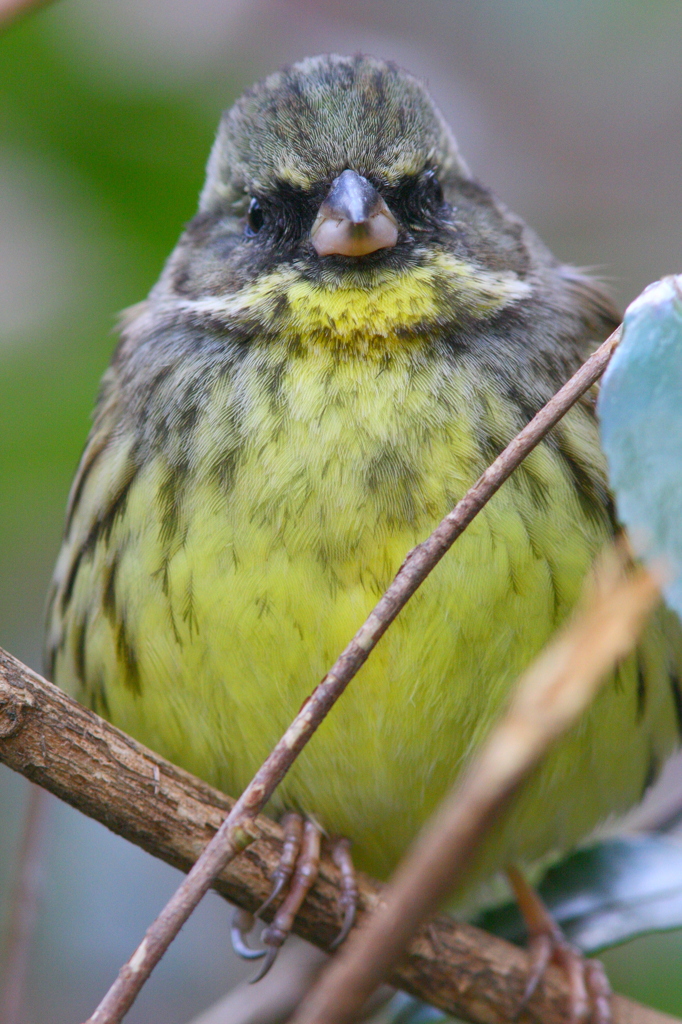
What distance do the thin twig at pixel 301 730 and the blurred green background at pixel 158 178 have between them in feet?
3.50

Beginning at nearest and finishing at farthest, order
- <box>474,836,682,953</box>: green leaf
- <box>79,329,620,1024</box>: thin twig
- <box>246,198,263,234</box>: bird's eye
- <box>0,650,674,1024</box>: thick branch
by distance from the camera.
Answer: <box>79,329,620,1024</box>: thin twig → <box>0,650,674,1024</box>: thick branch → <box>246,198,263,234</box>: bird's eye → <box>474,836,682,953</box>: green leaf

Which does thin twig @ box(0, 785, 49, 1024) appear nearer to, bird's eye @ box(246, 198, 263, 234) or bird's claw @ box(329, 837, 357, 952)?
bird's claw @ box(329, 837, 357, 952)

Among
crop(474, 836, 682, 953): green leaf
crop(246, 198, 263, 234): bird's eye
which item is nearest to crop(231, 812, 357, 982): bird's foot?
crop(474, 836, 682, 953): green leaf

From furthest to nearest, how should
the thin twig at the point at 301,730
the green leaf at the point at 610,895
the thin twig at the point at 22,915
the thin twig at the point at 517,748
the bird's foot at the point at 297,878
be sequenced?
the green leaf at the point at 610,895 → the thin twig at the point at 22,915 → the bird's foot at the point at 297,878 → the thin twig at the point at 301,730 → the thin twig at the point at 517,748

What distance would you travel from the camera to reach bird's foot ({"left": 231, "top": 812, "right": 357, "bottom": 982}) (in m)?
1.43

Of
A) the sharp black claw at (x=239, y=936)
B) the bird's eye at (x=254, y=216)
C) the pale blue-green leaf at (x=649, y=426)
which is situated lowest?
the sharp black claw at (x=239, y=936)

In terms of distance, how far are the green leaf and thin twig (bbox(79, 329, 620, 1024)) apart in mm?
1000

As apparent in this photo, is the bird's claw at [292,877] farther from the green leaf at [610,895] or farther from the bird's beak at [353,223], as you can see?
the bird's beak at [353,223]

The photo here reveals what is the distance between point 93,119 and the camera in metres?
1.86

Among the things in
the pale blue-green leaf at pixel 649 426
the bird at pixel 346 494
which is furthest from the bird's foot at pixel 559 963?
the pale blue-green leaf at pixel 649 426

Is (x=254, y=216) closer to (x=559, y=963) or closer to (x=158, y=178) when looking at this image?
(x=158, y=178)

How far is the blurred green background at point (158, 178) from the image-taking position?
1.87 metres

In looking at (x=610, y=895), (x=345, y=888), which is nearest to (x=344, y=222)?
(x=345, y=888)

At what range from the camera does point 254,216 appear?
1682mm
